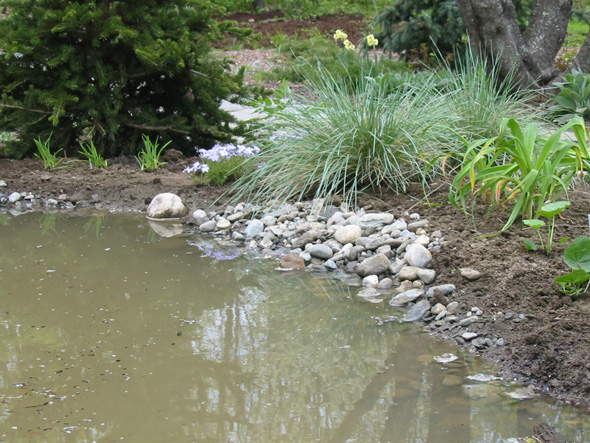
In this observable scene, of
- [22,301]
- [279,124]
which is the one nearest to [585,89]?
[279,124]

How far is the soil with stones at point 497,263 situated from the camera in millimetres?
2973

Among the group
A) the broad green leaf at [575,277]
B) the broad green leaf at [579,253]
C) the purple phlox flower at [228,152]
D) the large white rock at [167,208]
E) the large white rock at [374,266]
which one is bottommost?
the large white rock at [167,208]

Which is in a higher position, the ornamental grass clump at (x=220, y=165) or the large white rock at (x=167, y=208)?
the ornamental grass clump at (x=220, y=165)

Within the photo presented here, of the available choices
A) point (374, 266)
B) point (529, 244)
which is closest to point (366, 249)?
point (374, 266)

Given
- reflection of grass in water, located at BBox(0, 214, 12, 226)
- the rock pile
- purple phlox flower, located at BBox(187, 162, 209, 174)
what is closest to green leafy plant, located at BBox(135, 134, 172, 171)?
purple phlox flower, located at BBox(187, 162, 209, 174)

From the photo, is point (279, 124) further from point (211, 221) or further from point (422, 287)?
point (422, 287)

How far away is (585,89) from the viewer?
7.32 m

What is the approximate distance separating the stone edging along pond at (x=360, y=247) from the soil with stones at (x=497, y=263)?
0.06 m

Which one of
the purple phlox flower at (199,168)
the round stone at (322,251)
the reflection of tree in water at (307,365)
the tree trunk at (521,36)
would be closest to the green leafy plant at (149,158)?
the purple phlox flower at (199,168)

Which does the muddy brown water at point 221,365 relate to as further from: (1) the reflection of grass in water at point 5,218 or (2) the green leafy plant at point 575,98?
(2) the green leafy plant at point 575,98

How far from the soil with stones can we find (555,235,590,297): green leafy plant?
0.07m

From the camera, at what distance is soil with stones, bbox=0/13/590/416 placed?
2.97 metres

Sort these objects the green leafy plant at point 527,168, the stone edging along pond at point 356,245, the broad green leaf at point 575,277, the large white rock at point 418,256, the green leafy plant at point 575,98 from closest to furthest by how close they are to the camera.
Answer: the broad green leaf at point 575,277
the stone edging along pond at point 356,245
the green leafy plant at point 527,168
the large white rock at point 418,256
the green leafy plant at point 575,98

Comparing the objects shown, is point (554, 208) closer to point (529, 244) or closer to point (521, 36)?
point (529, 244)
